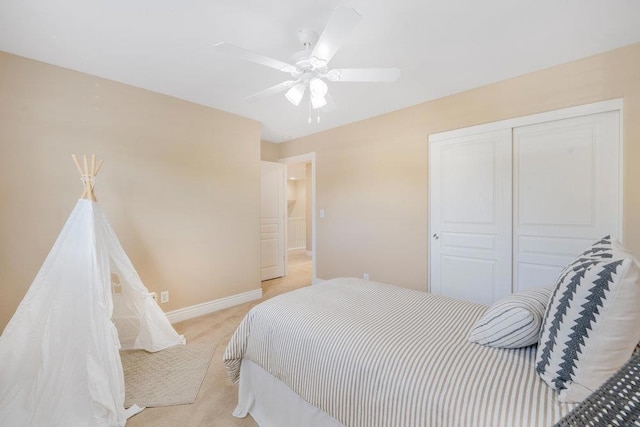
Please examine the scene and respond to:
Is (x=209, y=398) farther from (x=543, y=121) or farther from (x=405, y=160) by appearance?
(x=543, y=121)

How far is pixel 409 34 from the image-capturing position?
6.12ft

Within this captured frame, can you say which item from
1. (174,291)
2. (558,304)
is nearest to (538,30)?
(558,304)

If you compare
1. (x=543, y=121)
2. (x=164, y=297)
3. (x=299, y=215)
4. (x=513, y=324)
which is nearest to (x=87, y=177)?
(x=164, y=297)

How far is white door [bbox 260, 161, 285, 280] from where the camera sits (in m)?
4.59

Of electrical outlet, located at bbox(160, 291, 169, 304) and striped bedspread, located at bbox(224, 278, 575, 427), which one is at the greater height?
striped bedspread, located at bbox(224, 278, 575, 427)

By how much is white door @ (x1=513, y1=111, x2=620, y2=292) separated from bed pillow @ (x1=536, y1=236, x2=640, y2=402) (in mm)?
1723

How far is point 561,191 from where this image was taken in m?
2.31

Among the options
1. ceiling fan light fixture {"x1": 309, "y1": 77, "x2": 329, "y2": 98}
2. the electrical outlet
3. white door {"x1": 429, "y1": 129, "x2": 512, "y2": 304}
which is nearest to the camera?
ceiling fan light fixture {"x1": 309, "y1": 77, "x2": 329, "y2": 98}

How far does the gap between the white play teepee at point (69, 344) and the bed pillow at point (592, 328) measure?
7.16 feet

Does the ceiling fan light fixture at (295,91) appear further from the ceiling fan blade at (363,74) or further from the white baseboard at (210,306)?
the white baseboard at (210,306)

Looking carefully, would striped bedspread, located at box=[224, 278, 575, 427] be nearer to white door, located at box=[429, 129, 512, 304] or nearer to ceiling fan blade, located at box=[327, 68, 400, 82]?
white door, located at box=[429, 129, 512, 304]

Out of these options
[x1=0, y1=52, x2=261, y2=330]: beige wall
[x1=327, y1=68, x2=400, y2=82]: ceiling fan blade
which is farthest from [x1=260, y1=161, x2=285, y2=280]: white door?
[x1=327, y1=68, x2=400, y2=82]: ceiling fan blade

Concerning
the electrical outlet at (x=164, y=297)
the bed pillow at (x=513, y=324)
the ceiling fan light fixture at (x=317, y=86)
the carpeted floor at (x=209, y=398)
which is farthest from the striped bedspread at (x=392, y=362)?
the electrical outlet at (x=164, y=297)

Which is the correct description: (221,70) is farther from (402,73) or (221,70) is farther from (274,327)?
(274,327)
